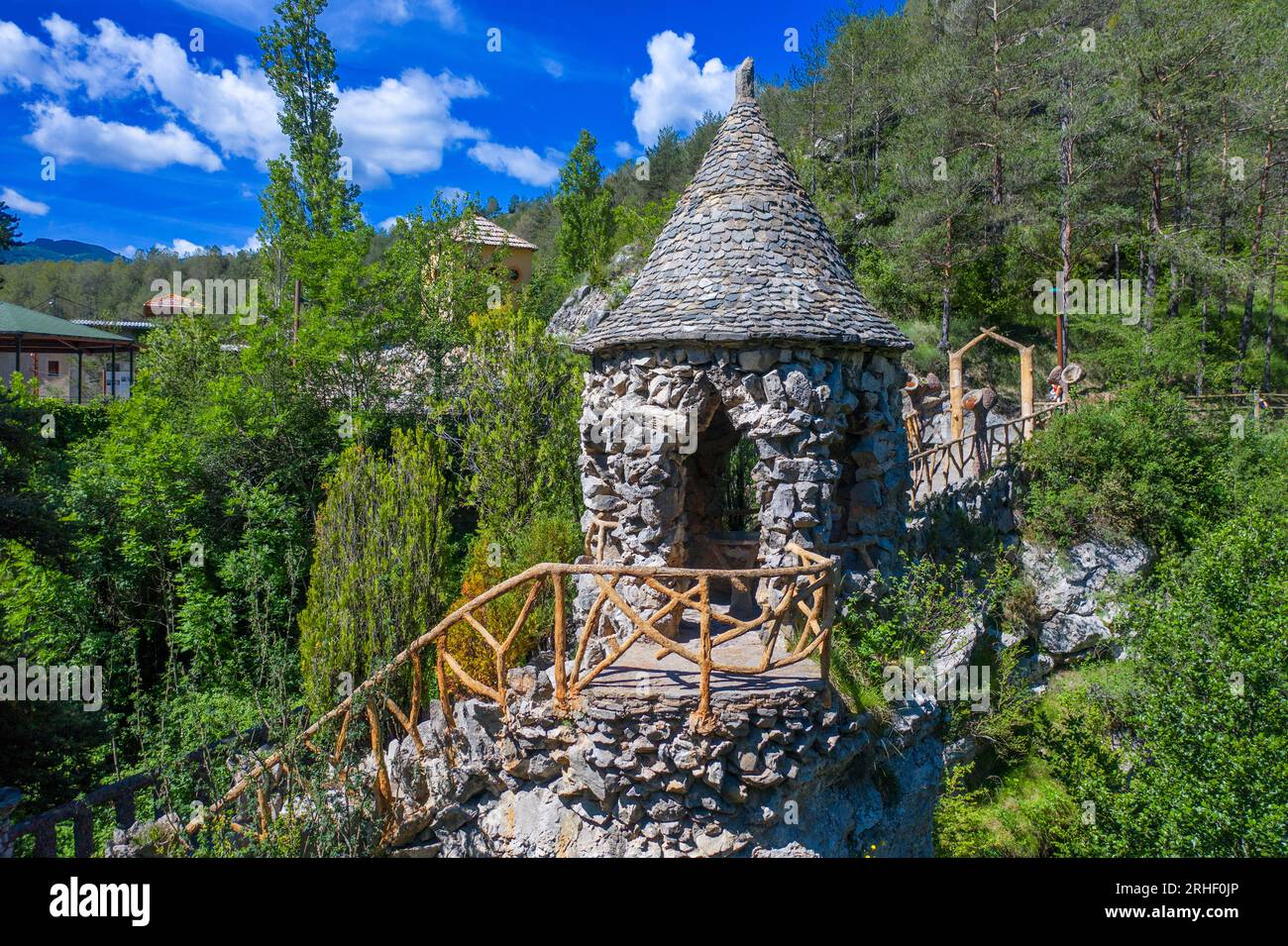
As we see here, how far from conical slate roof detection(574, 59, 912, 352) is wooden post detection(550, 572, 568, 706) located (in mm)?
3387

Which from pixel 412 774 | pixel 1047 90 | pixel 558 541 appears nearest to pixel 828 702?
pixel 412 774

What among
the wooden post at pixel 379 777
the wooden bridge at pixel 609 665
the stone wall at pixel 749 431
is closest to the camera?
the wooden bridge at pixel 609 665

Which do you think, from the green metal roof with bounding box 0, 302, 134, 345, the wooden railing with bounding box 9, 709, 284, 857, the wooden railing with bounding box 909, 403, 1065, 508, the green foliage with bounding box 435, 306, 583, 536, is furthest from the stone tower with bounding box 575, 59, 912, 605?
the green metal roof with bounding box 0, 302, 134, 345

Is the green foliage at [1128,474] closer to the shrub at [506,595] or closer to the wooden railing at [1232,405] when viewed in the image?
the wooden railing at [1232,405]

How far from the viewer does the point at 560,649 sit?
6715 millimetres

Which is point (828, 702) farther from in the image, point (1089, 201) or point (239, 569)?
point (1089, 201)

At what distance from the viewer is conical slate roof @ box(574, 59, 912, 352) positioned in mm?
8438

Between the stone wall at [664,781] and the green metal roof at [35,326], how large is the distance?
2036 cm

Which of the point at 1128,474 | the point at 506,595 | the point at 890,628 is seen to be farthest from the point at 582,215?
the point at 890,628

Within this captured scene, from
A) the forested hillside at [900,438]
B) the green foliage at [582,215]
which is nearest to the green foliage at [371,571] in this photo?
the forested hillside at [900,438]

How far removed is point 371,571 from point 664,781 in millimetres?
6532

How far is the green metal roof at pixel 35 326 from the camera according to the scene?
798 inches

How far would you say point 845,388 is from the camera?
352 inches

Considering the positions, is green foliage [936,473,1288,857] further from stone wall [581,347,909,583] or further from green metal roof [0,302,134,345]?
green metal roof [0,302,134,345]
